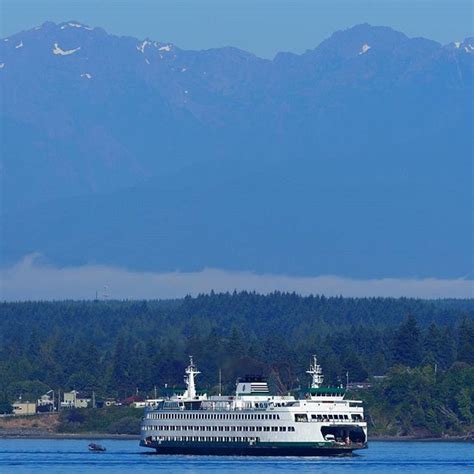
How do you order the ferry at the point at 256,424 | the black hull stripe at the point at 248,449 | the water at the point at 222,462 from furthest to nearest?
the ferry at the point at 256,424, the black hull stripe at the point at 248,449, the water at the point at 222,462

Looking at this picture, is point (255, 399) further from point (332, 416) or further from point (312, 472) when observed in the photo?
point (312, 472)

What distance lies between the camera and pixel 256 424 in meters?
158

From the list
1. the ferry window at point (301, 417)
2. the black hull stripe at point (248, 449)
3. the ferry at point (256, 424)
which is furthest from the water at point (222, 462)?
the ferry window at point (301, 417)

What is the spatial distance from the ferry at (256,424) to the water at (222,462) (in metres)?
1.07

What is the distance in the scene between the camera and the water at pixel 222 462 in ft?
470

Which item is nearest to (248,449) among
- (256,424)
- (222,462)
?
(256,424)

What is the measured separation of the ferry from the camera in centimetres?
15525

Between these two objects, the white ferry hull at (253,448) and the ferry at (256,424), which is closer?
the white ferry hull at (253,448)

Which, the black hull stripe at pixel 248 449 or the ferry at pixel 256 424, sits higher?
the ferry at pixel 256 424

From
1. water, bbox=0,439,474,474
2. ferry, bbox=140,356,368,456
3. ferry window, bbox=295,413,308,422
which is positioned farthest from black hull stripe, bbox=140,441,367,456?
ferry window, bbox=295,413,308,422

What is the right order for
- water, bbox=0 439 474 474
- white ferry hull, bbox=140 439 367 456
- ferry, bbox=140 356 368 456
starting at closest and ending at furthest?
water, bbox=0 439 474 474
white ferry hull, bbox=140 439 367 456
ferry, bbox=140 356 368 456

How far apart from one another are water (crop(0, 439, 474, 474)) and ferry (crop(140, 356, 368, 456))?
1068mm

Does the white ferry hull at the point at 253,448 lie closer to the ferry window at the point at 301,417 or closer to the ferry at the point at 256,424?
the ferry at the point at 256,424

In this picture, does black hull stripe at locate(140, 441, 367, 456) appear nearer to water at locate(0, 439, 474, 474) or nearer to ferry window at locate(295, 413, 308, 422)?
water at locate(0, 439, 474, 474)
